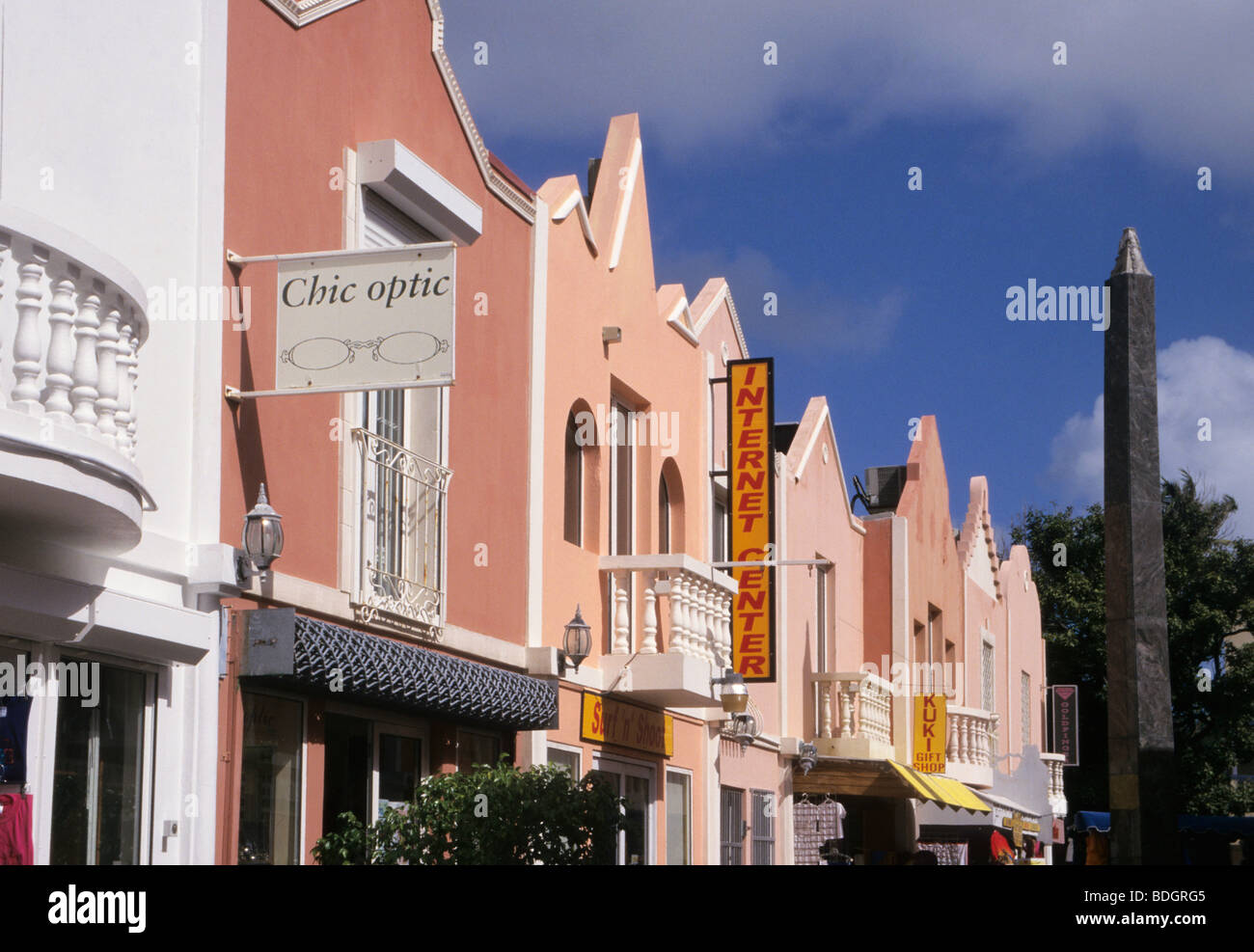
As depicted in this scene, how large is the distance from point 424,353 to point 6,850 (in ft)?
11.5

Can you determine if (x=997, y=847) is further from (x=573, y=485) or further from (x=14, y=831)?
(x=14, y=831)

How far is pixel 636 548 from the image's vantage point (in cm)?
1680

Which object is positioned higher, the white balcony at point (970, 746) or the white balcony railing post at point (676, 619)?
the white balcony railing post at point (676, 619)

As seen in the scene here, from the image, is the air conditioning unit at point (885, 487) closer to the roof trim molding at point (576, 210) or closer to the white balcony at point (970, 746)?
the white balcony at point (970, 746)

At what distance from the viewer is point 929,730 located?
2620 centimetres

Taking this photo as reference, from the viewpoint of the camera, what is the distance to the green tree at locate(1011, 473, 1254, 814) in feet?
128

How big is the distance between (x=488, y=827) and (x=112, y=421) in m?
3.91

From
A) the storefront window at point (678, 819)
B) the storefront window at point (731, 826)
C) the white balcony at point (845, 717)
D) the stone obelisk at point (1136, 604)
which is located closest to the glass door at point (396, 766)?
Result: the stone obelisk at point (1136, 604)

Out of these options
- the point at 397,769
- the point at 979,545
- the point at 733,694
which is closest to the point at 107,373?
the point at 397,769

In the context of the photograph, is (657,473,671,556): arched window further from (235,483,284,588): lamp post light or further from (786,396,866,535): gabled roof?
Answer: (235,483,284,588): lamp post light

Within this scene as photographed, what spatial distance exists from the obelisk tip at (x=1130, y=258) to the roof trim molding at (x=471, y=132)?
6470 millimetres

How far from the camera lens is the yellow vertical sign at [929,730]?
2606 cm

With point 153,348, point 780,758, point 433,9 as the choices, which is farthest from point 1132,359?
point 780,758

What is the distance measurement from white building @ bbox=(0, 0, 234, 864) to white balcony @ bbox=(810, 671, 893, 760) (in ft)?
46.4
